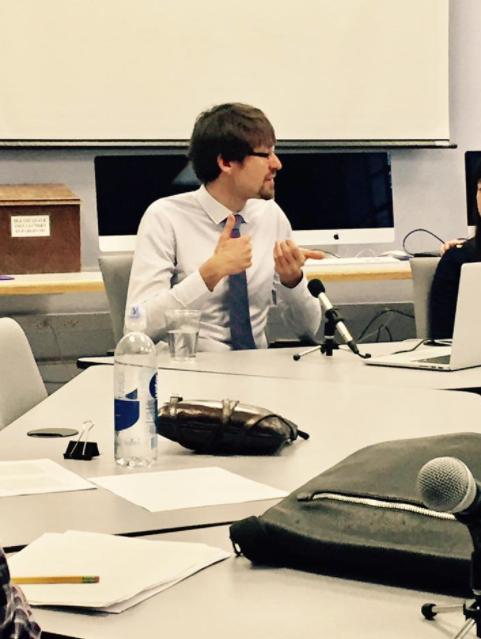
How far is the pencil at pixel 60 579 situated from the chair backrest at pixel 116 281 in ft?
6.10

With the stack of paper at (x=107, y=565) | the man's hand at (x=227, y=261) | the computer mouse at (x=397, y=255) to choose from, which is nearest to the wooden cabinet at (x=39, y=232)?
the man's hand at (x=227, y=261)

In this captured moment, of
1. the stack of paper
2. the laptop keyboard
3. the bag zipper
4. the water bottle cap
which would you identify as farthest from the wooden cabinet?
the bag zipper

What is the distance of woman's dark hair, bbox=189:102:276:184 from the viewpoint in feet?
9.32

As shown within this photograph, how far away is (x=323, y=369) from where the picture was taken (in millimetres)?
2221

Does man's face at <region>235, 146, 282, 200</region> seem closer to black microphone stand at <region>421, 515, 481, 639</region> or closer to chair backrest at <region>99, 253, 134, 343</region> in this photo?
chair backrest at <region>99, 253, 134, 343</region>

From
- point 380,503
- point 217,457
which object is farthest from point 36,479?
point 380,503

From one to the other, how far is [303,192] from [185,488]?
2.66 m

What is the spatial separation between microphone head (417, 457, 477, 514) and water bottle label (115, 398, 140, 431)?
776 mm

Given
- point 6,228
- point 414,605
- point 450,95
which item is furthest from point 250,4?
point 414,605

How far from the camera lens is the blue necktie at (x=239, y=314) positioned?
8.91ft

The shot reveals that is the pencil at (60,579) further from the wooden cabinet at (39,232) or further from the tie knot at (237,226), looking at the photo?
the wooden cabinet at (39,232)

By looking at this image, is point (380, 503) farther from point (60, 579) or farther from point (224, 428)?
point (224, 428)

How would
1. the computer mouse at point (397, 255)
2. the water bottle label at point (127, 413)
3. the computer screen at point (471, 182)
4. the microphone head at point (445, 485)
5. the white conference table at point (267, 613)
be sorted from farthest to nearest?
the computer mouse at point (397, 255)
the computer screen at point (471, 182)
the water bottle label at point (127, 413)
the white conference table at point (267, 613)
the microphone head at point (445, 485)

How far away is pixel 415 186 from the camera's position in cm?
438
